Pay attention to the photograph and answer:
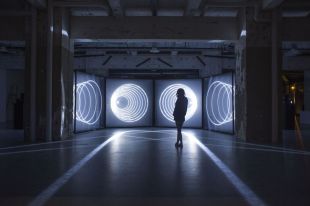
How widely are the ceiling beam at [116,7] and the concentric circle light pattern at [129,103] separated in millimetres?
8547

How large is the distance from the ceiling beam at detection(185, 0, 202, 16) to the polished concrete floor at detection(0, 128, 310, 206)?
4809mm

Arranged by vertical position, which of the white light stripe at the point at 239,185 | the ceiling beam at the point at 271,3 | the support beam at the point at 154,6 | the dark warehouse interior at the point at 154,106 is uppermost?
the support beam at the point at 154,6

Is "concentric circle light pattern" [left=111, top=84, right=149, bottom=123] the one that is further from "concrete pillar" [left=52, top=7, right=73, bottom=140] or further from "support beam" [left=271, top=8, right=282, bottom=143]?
"support beam" [left=271, top=8, right=282, bottom=143]

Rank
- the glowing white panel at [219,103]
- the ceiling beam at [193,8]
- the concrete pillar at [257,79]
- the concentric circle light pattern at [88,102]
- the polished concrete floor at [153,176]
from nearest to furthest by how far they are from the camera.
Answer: the polished concrete floor at [153,176], the ceiling beam at [193,8], the concrete pillar at [257,79], the glowing white panel at [219,103], the concentric circle light pattern at [88,102]

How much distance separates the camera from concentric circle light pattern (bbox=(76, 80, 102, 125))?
1839cm

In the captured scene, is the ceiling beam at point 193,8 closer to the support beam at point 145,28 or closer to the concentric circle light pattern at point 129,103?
the support beam at point 145,28

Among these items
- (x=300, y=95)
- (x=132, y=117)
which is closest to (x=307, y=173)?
→ (x=132, y=117)

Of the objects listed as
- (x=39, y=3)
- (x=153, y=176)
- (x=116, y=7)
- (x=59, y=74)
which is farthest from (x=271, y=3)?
(x=153, y=176)

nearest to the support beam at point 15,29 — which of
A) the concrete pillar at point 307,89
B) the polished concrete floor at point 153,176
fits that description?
the polished concrete floor at point 153,176

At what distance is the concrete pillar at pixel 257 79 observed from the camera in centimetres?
1466

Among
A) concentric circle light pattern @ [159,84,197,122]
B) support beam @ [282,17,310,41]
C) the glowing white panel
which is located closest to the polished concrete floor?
support beam @ [282,17,310,41]

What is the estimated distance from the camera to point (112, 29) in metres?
15.7

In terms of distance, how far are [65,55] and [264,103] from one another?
739 cm

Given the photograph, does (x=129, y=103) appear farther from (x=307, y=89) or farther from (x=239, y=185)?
(x=239, y=185)
